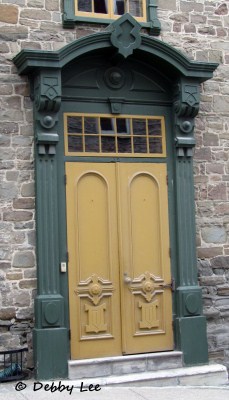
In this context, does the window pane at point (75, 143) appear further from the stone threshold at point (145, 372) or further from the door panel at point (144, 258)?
the stone threshold at point (145, 372)

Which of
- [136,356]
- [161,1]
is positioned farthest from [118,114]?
[136,356]

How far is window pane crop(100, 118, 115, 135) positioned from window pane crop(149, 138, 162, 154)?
54 centimetres

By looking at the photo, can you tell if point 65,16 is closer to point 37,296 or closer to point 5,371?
point 37,296

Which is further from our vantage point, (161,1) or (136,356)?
(161,1)

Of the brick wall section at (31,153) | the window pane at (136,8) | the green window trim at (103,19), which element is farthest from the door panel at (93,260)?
the window pane at (136,8)

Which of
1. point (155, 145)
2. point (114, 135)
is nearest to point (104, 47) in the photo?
point (114, 135)

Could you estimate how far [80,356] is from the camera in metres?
7.89

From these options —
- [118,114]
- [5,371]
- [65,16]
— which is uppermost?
[65,16]

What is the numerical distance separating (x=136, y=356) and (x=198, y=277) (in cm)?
134

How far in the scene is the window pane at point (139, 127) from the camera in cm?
848

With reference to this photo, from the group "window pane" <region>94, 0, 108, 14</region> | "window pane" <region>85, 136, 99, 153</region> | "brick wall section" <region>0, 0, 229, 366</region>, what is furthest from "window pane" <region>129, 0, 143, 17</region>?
"window pane" <region>85, 136, 99, 153</region>

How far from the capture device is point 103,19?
8391mm

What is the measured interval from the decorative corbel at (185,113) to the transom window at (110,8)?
1.10 m

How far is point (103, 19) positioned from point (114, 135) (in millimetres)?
1487
